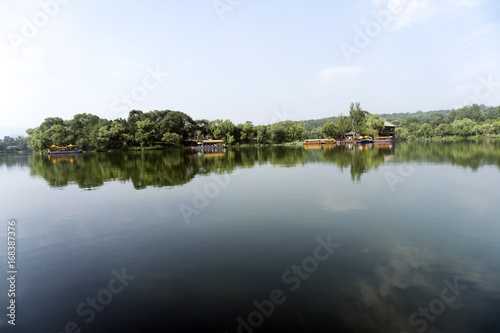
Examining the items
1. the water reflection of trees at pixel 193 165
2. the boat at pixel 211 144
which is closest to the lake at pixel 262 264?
the water reflection of trees at pixel 193 165

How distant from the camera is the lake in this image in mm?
5488

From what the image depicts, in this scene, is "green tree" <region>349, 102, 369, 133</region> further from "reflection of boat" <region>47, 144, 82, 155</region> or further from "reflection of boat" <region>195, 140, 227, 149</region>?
"reflection of boat" <region>47, 144, 82, 155</region>

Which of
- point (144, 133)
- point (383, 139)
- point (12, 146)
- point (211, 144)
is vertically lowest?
point (383, 139)

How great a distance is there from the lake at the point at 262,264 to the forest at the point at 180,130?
8662cm

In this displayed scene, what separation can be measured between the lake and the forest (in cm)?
8662

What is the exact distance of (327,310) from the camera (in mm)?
5566

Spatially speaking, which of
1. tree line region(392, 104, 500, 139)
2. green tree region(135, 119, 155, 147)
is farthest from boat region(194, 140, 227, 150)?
tree line region(392, 104, 500, 139)

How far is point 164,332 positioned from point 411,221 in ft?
32.9

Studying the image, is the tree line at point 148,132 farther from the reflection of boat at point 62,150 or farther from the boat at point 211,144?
the boat at point 211,144

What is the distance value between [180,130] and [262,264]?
345ft

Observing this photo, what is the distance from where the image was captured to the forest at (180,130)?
92250 mm

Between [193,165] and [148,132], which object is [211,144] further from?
[193,165]

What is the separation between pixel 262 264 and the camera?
25.1ft

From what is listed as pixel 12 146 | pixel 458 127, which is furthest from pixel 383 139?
pixel 12 146
